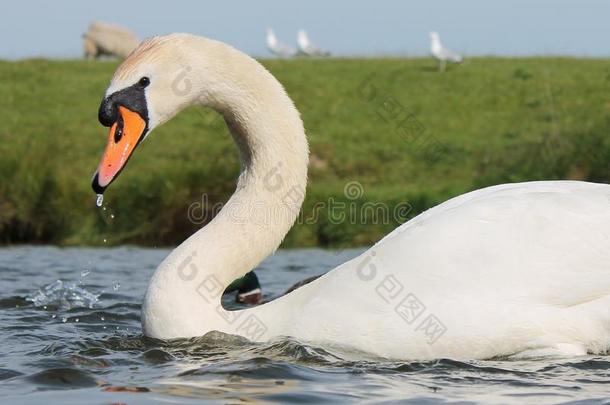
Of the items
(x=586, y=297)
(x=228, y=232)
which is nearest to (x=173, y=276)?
(x=228, y=232)

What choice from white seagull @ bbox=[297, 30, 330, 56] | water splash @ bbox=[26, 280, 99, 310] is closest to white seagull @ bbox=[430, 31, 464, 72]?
white seagull @ bbox=[297, 30, 330, 56]

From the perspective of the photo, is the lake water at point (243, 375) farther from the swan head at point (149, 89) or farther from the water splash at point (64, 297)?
the water splash at point (64, 297)

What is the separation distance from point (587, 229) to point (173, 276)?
6.54ft

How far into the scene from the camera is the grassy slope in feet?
48.5

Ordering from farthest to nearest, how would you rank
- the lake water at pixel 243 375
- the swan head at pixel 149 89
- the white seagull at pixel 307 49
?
the white seagull at pixel 307 49, the swan head at pixel 149 89, the lake water at pixel 243 375

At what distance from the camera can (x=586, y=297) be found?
5.70 m

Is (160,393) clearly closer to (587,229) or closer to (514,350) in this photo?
(514,350)

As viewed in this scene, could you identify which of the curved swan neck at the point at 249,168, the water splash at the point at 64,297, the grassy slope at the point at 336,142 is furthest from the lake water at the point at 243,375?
the grassy slope at the point at 336,142

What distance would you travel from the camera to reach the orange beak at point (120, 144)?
5.59 metres

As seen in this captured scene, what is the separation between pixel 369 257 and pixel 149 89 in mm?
1332

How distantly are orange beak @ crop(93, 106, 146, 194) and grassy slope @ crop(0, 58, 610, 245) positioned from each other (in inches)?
331

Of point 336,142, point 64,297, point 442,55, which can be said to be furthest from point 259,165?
point 442,55

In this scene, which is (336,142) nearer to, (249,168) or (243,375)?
(249,168)

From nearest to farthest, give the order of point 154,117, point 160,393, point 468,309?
point 160,393 → point 468,309 → point 154,117
